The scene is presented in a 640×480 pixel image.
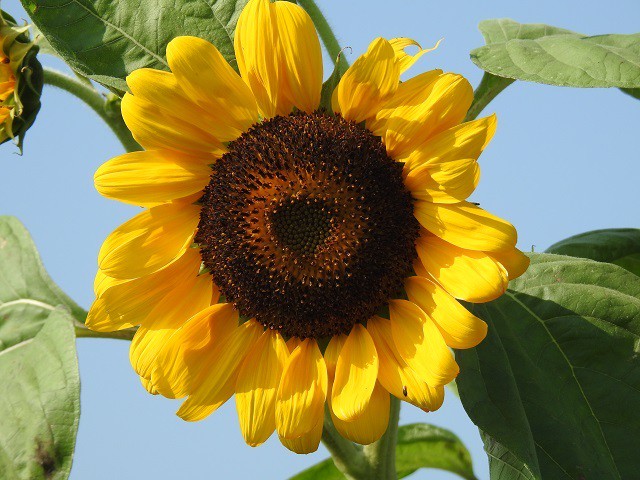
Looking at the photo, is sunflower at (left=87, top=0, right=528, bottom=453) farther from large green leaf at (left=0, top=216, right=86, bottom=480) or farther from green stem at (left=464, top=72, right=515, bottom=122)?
green stem at (left=464, top=72, right=515, bottom=122)

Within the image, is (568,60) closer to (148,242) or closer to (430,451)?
(148,242)

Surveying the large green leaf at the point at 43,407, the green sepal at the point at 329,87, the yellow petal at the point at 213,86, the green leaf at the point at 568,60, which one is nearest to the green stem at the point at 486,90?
the green leaf at the point at 568,60

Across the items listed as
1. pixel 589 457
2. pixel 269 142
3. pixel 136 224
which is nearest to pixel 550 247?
pixel 589 457

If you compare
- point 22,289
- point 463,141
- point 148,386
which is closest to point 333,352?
point 148,386

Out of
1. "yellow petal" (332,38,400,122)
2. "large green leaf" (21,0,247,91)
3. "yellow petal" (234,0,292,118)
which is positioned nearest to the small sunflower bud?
"large green leaf" (21,0,247,91)

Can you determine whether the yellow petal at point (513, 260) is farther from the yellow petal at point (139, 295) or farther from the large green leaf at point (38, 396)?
the large green leaf at point (38, 396)

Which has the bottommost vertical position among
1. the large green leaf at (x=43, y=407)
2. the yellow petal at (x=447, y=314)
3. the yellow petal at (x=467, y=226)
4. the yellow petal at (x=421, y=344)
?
the large green leaf at (x=43, y=407)
